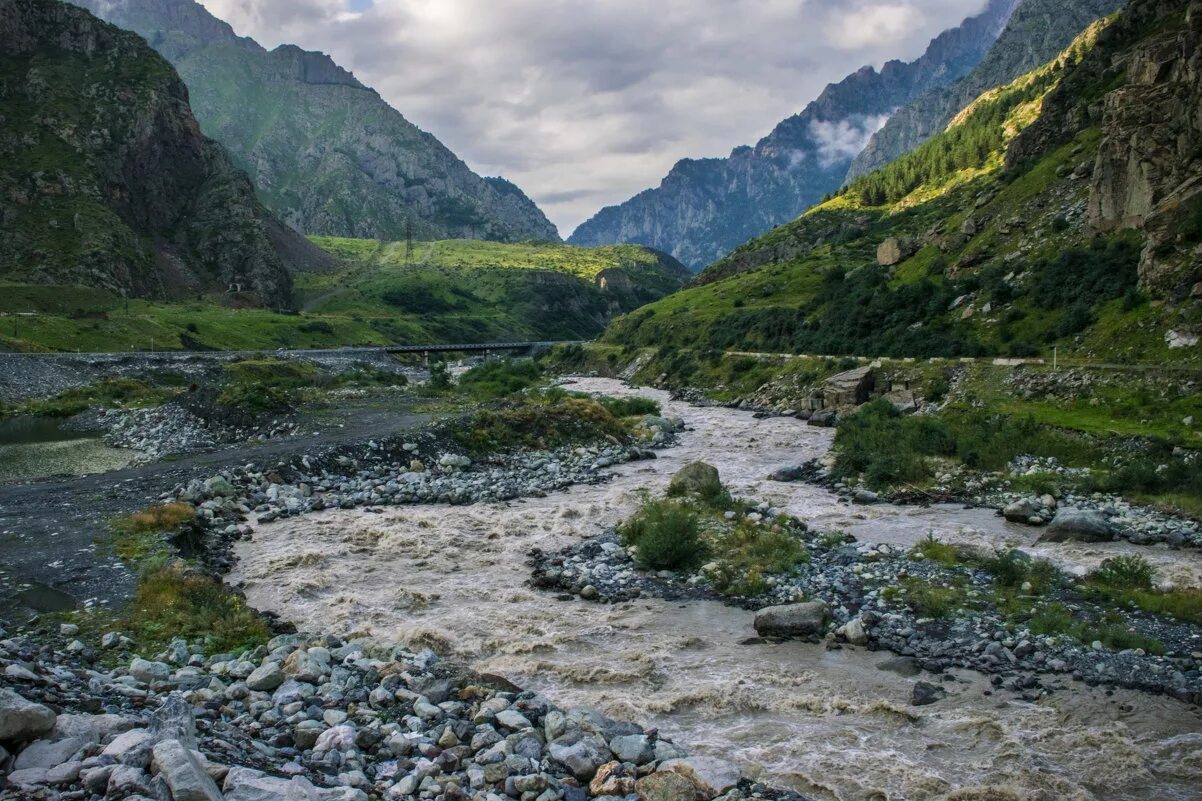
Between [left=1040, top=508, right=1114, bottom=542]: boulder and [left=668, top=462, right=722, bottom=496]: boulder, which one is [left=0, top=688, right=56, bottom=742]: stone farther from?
[left=1040, top=508, right=1114, bottom=542]: boulder

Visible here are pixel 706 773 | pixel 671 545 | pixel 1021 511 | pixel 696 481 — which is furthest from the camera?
pixel 696 481

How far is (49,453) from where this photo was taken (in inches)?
1705

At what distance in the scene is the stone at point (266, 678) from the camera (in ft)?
40.8

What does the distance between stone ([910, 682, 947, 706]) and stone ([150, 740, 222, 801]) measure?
12.3 meters

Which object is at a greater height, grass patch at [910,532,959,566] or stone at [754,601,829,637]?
grass patch at [910,532,959,566]

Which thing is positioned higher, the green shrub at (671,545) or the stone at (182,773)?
the stone at (182,773)

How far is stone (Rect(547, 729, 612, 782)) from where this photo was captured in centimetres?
1027

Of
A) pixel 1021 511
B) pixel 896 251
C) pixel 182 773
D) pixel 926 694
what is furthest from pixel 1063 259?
pixel 182 773

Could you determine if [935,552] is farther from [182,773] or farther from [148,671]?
[148,671]

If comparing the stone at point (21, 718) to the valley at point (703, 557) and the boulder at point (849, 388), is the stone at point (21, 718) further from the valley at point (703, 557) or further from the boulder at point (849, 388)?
the boulder at point (849, 388)

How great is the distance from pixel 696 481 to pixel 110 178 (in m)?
169

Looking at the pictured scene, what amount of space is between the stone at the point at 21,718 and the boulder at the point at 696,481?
2405 centimetres

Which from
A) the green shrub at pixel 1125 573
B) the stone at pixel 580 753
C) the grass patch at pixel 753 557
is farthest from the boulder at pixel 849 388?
the stone at pixel 580 753

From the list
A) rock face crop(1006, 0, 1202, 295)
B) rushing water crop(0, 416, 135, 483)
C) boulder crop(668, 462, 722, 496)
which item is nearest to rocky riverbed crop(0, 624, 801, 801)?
boulder crop(668, 462, 722, 496)
